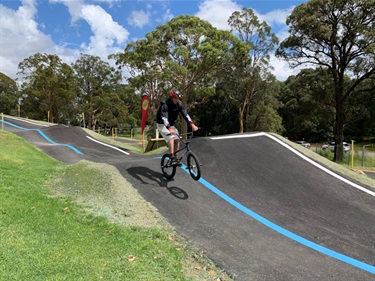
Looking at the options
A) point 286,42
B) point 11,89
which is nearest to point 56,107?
point 11,89

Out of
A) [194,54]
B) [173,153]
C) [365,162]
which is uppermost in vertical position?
[194,54]

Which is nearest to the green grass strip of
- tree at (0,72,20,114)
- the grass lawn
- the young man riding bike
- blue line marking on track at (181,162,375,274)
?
the grass lawn

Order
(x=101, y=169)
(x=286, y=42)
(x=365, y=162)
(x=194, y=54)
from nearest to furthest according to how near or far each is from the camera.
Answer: (x=101, y=169) < (x=365, y=162) < (x=286, y=42) < (x=194, y=54)

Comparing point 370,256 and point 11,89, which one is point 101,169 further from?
point 11,89

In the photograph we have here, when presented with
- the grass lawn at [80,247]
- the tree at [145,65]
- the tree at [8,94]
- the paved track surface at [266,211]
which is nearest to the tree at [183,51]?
the tree at [145,65]

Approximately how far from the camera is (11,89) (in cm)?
5344

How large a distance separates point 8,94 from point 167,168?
189 ft

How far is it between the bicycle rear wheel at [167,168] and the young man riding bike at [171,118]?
29 centimetres

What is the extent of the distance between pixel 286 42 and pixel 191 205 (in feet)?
65.3

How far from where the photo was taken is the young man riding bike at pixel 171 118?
5.85 metres

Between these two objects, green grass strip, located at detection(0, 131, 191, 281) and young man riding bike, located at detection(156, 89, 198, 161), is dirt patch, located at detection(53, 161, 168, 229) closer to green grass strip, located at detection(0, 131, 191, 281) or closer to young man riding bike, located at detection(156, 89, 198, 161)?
green grass strip, located at detection(0, 131, 191, 281)

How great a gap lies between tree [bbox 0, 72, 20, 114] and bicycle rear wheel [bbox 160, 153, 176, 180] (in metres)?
53.3

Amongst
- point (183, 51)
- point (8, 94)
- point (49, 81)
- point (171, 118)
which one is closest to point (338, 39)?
point (183, 51)

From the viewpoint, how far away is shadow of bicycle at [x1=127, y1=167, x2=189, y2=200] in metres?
5.68
